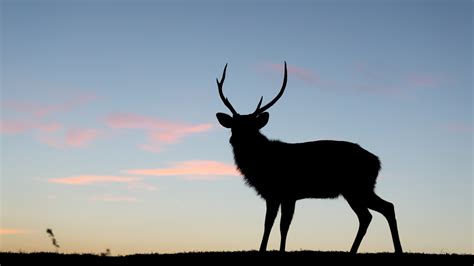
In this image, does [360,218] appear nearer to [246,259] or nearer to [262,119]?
[262,119]

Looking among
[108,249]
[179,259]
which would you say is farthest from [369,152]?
[108,249]

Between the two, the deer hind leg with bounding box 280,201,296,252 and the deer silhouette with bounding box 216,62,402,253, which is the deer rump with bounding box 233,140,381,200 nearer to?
the deer silhouette with bounding box 216,62,402,253

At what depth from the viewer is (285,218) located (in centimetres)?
1545

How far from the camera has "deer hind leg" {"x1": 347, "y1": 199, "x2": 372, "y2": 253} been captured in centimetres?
1572

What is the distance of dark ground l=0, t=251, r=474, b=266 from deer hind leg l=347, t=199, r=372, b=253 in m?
1.30

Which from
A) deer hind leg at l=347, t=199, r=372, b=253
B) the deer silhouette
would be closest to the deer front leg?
the deer silhouette

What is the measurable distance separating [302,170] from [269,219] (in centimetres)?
167

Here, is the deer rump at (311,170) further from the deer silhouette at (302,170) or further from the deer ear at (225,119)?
the deer ear at (225,119)

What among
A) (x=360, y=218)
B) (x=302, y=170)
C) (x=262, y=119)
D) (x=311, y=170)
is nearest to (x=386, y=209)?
(x=360, y=218)

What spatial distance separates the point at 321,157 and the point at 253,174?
1.70m

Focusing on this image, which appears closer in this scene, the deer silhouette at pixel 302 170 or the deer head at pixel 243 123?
the deer silhouette at pixel 302 170

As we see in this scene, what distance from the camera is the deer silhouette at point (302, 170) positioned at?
15.9 metres

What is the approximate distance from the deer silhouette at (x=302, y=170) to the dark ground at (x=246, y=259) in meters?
1.51

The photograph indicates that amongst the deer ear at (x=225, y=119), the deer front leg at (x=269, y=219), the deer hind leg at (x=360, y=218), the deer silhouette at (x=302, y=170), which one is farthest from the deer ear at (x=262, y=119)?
the deer hind leg at (x=360, y=218)
